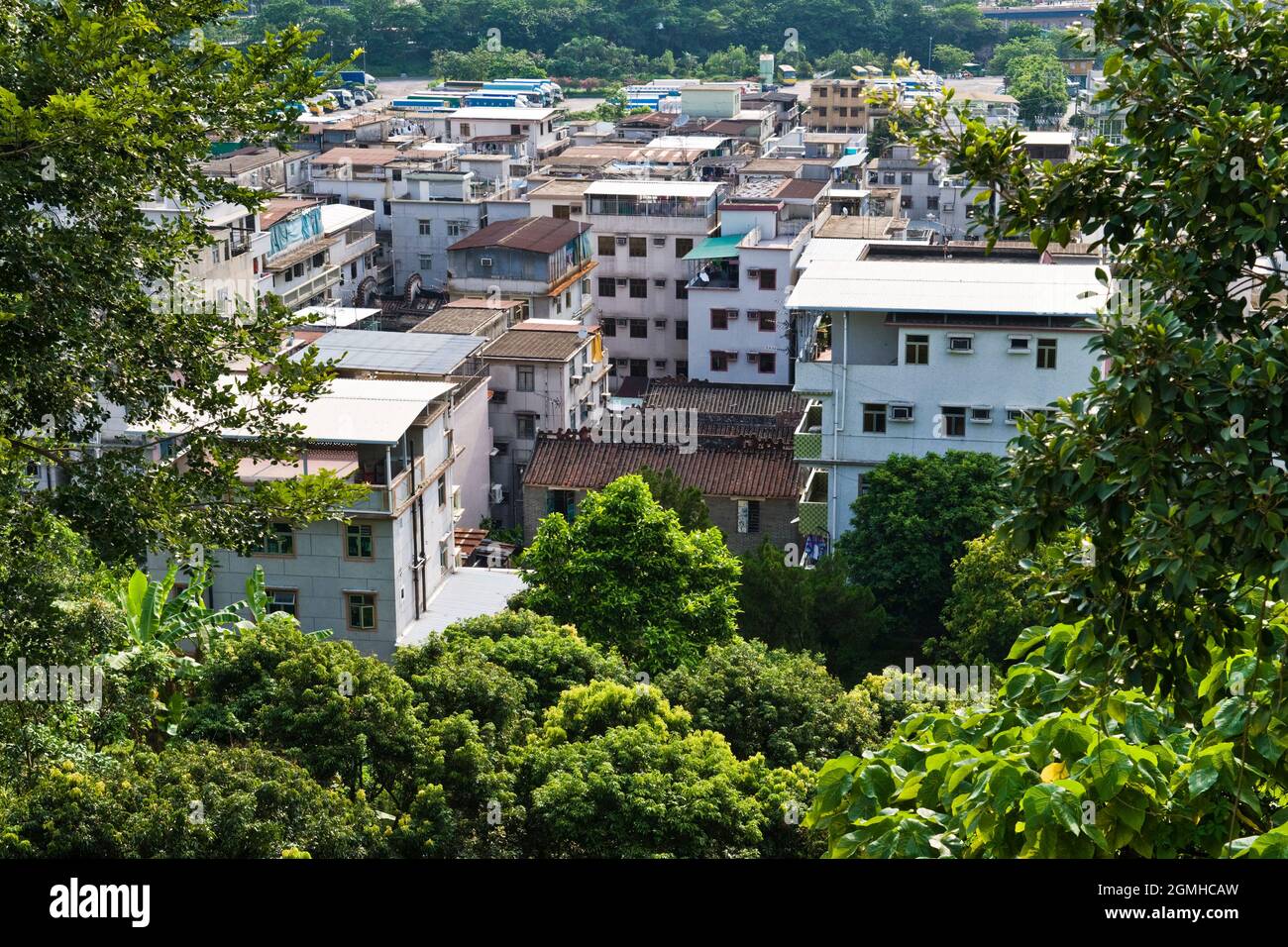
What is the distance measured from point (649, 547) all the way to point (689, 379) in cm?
2622

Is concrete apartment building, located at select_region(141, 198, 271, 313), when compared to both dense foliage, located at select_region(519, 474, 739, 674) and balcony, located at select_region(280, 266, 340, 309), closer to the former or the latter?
balcony, located at select_region(280, 266, 340, 309)

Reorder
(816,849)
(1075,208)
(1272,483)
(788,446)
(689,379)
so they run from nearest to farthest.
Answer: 1. (1272,483)
2. (1075,208)
3. (816,849)
4. (788,446)
5. (689,379)

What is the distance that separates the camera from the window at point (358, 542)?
2583 cm

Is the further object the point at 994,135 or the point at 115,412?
the point at 115,412

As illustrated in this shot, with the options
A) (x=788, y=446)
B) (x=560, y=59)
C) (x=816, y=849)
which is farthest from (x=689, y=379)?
(x=560, y=59)

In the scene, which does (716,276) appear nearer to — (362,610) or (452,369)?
(452,369)

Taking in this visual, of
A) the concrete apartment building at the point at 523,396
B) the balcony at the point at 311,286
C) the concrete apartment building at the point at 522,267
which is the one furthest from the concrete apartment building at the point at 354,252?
the concrete apartment building at the point at 523,396

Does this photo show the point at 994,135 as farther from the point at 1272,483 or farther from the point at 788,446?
the point at 788,446

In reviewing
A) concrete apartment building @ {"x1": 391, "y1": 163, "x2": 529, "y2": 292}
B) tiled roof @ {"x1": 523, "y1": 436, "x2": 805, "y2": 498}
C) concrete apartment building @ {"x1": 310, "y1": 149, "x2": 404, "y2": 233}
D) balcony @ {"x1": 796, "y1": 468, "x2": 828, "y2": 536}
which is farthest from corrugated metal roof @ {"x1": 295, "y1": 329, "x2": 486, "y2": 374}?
concrete apartment building @ {"x1": 310, "y1": 149, "x2": 404, "y2": 233}

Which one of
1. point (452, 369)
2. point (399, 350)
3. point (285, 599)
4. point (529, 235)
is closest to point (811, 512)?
point (452, 369)

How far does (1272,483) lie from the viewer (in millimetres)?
6852

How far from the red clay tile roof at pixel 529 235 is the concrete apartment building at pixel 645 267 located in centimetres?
363

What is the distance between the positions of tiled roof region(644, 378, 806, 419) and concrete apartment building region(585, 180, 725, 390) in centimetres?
899
